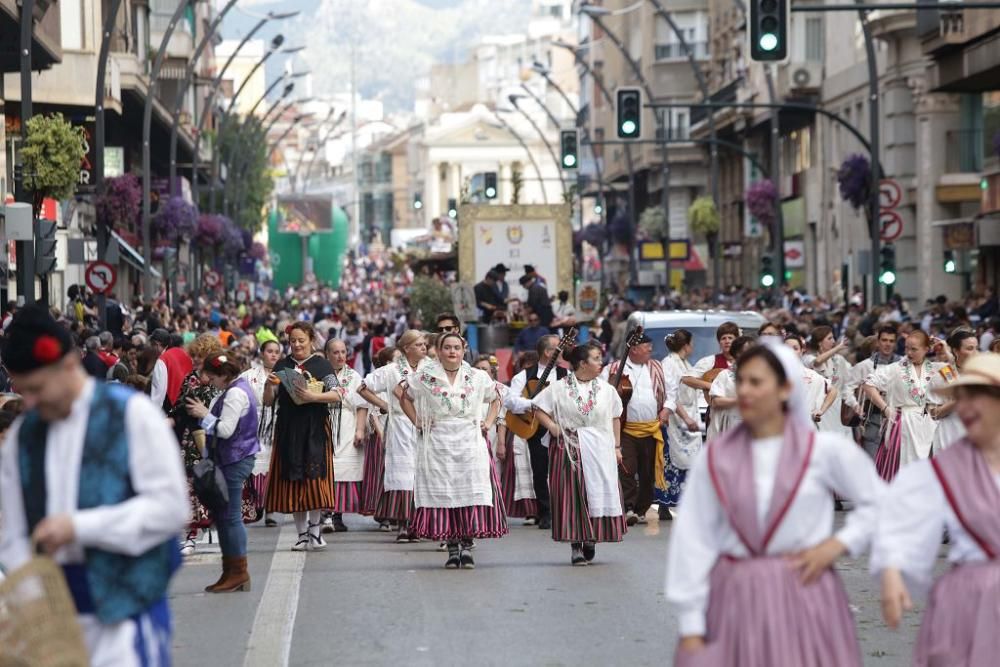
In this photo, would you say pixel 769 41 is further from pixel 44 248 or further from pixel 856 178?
pixel 856 178

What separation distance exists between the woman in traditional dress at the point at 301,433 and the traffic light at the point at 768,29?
21.1 ft

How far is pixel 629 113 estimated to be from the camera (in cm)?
3512

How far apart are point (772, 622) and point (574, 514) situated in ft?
29.4

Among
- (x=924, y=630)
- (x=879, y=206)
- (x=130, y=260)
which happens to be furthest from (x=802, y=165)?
(x=924, y=630)

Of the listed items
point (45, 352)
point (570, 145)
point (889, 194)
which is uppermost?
point (570, 145)

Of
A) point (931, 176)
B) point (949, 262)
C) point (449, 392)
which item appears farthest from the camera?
point (931, 176)

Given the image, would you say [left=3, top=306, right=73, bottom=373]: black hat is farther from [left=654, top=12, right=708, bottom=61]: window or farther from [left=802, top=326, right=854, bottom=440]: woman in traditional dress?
[left=654, top=12, right=708, bottom=61]: window

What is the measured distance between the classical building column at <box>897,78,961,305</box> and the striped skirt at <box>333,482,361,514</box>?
30405 millimetres

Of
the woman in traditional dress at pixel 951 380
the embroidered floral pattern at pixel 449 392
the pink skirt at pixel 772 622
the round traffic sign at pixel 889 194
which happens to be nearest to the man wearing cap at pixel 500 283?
the round traffic sign at pixel 889 194

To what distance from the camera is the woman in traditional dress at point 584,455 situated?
618 inches

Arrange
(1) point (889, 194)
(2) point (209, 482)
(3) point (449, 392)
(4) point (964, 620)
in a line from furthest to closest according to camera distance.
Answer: (1) point (889, 194) < (3) point (449, 392) < (2) point (209, 482) < (4) point (964, 620)

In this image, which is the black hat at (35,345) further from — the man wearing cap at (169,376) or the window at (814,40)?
the window at (814,40)

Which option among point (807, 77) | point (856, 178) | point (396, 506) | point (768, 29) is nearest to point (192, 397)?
point (396, 506)

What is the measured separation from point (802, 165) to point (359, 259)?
416 feet
